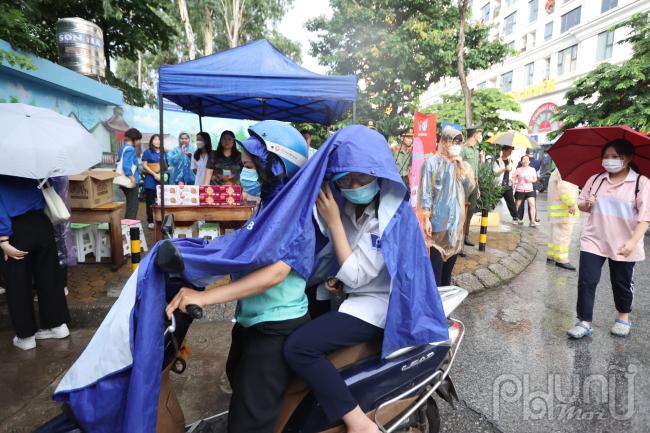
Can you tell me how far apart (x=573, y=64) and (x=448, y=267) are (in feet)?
92.7

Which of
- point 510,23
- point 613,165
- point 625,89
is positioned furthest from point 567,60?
point 613,165

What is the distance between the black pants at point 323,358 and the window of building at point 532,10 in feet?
116

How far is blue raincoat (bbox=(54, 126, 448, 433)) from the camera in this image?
139cm

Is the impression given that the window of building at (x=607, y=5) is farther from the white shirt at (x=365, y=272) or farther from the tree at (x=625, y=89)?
the white shirt at (x=365, y=272)

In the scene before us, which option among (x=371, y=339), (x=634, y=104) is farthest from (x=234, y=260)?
(x=634, y=104)

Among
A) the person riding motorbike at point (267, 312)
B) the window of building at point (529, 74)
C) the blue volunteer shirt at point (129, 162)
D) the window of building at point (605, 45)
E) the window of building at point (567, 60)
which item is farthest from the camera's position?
the window of building at point (529, 74)

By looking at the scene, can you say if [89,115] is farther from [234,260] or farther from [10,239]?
[234,260]

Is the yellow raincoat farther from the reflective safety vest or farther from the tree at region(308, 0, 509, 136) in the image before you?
the tree at region(308, 0, 509, 136)

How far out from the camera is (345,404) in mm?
1624

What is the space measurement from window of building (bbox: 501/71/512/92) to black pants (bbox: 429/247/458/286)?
109ft

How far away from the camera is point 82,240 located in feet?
18.2

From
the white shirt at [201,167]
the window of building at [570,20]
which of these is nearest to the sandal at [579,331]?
the white shirt at [201,167]

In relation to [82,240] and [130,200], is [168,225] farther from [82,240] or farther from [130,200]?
[130,200]

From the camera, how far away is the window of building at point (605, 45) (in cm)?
2264
